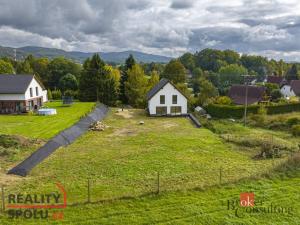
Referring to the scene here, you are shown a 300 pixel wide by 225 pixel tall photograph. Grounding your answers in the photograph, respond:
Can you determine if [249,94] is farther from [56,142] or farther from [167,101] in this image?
[56,142]

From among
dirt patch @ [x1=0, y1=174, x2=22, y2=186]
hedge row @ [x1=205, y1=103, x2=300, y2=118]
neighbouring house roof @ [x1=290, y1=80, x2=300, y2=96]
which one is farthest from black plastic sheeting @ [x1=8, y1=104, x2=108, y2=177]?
neighbouring house roof @ [x1=290, y1=80, x2=300, y2=96]

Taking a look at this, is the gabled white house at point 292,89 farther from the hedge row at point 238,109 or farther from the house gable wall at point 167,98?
the house gable wall at point 167,98

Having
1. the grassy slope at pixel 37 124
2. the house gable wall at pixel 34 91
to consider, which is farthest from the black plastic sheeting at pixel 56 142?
the house gable wall at pixel 34 91

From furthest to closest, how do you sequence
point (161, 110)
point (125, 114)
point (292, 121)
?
point (125, 114) → point (161, 110) → point (292, 121)

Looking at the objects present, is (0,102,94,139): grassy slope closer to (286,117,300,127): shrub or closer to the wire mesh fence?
the wire mesh fence

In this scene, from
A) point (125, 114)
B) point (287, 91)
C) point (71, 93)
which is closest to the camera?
point (125, 114)

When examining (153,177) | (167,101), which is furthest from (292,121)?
(153,177)

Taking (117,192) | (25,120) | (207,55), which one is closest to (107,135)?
(25,120)
